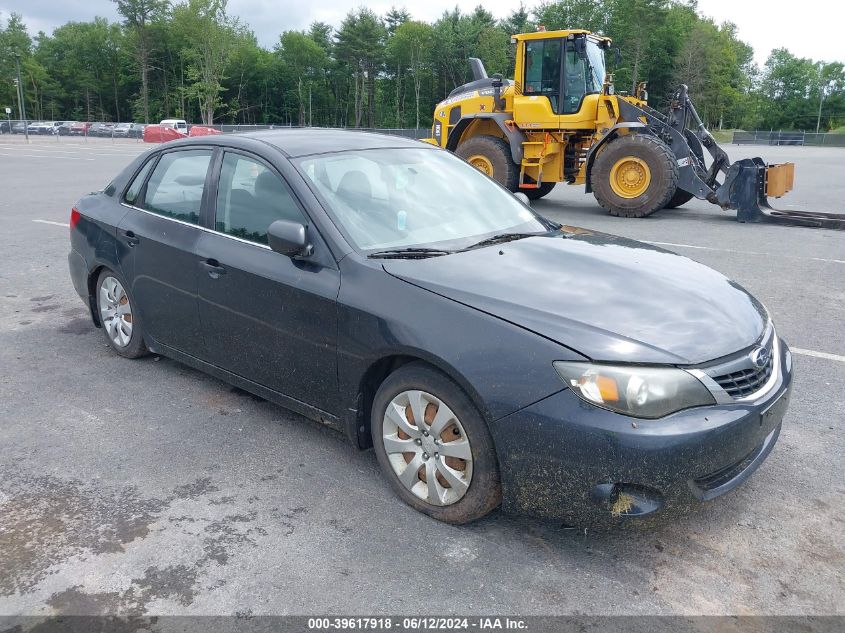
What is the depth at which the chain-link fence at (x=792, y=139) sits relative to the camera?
67.4 metres

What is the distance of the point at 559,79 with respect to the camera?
42.7ft

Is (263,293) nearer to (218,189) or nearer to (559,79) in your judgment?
(218,189)

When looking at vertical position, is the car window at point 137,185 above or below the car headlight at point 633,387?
above

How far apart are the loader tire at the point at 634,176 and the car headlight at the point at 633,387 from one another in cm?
1017

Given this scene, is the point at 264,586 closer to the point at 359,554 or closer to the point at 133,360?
the point at 359,554

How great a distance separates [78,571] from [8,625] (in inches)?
12.5

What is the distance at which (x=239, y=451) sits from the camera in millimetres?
3680

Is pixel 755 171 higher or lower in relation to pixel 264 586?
higher

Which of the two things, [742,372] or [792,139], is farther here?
[792,139]

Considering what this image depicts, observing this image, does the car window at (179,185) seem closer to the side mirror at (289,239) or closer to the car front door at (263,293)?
the car front door at (263,293)

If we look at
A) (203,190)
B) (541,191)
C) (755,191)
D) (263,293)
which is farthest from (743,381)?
(541,191)

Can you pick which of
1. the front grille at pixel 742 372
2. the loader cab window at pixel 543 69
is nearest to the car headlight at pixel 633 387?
the front grille at pixel 742 372

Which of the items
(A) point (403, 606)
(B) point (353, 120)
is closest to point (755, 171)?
(A) point (403, 606)

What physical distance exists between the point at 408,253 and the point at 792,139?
253 feet
